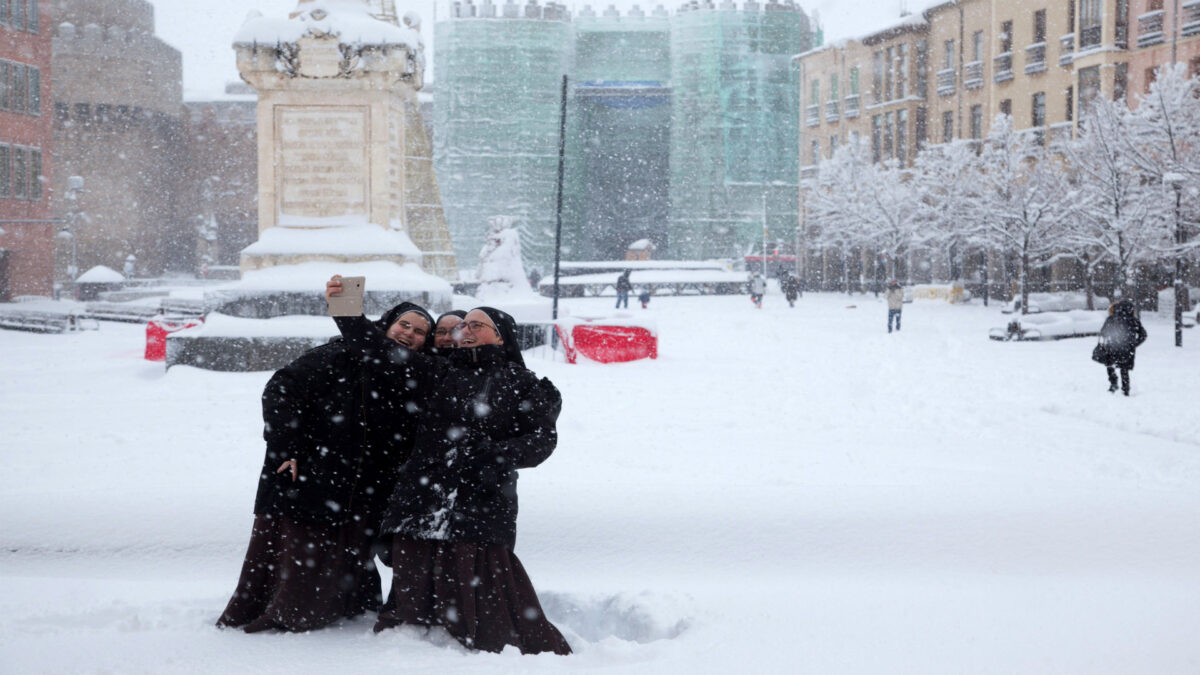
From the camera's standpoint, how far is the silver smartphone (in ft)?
13.7

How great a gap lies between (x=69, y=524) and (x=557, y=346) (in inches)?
423

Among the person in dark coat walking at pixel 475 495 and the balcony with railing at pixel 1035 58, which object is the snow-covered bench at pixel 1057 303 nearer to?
the balcony with railing at pixel 1035 58

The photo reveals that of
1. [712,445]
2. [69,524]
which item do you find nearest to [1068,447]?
[712,445]

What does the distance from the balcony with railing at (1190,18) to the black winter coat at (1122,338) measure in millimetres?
25356

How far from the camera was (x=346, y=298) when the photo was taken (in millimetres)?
4188

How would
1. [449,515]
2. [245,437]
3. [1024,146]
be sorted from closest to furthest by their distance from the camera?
[449,515] < [245,437] < [1024,146]

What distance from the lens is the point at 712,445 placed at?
9.11 m

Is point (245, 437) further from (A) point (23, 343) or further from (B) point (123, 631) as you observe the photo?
(A) point (23, 343)

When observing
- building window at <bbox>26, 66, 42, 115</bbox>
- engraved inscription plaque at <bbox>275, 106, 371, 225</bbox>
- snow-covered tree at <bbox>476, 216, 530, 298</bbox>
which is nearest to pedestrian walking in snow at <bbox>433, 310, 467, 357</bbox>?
engraved inscription plaque at <bbox>275, 106, 371, 225</bbox>

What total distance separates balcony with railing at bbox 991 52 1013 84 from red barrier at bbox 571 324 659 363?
1354 inches

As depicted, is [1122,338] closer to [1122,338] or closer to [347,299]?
[1122,338]

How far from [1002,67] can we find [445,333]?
152ft

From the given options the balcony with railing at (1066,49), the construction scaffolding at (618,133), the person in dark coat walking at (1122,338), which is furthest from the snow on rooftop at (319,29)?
the construction scaffolding at (618,133)

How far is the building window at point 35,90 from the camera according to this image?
135 ft
